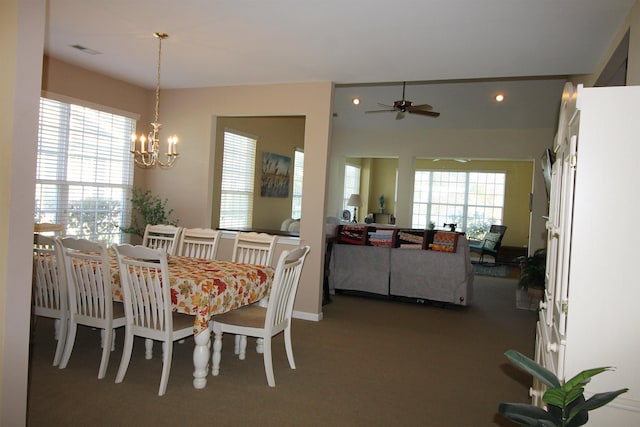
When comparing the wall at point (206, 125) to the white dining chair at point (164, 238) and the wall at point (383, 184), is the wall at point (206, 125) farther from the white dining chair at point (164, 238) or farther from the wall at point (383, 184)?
the wall at point (383, 184)

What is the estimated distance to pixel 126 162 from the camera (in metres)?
5.73

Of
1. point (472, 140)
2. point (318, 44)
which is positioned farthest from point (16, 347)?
point (472, 140)

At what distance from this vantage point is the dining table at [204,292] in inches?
121

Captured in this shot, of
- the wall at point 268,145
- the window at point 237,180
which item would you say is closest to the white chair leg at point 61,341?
the wall at point 268,145

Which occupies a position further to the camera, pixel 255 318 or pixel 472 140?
pixel 472 140

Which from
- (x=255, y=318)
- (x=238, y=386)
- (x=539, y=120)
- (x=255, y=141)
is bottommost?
(x=238, y=386)

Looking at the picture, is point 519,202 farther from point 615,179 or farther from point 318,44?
point 615,179

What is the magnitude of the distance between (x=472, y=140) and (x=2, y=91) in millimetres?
8532

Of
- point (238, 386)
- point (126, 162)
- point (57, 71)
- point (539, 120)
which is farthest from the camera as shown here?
point (539, 120)

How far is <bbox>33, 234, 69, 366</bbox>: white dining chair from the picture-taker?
3334mm

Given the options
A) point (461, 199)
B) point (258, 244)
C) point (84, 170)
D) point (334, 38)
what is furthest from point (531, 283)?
point (461, 199)

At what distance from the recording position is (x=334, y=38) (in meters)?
3.73

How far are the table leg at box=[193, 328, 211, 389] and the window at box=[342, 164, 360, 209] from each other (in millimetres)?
8362

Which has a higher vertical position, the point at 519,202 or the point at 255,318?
the point at 519,202
